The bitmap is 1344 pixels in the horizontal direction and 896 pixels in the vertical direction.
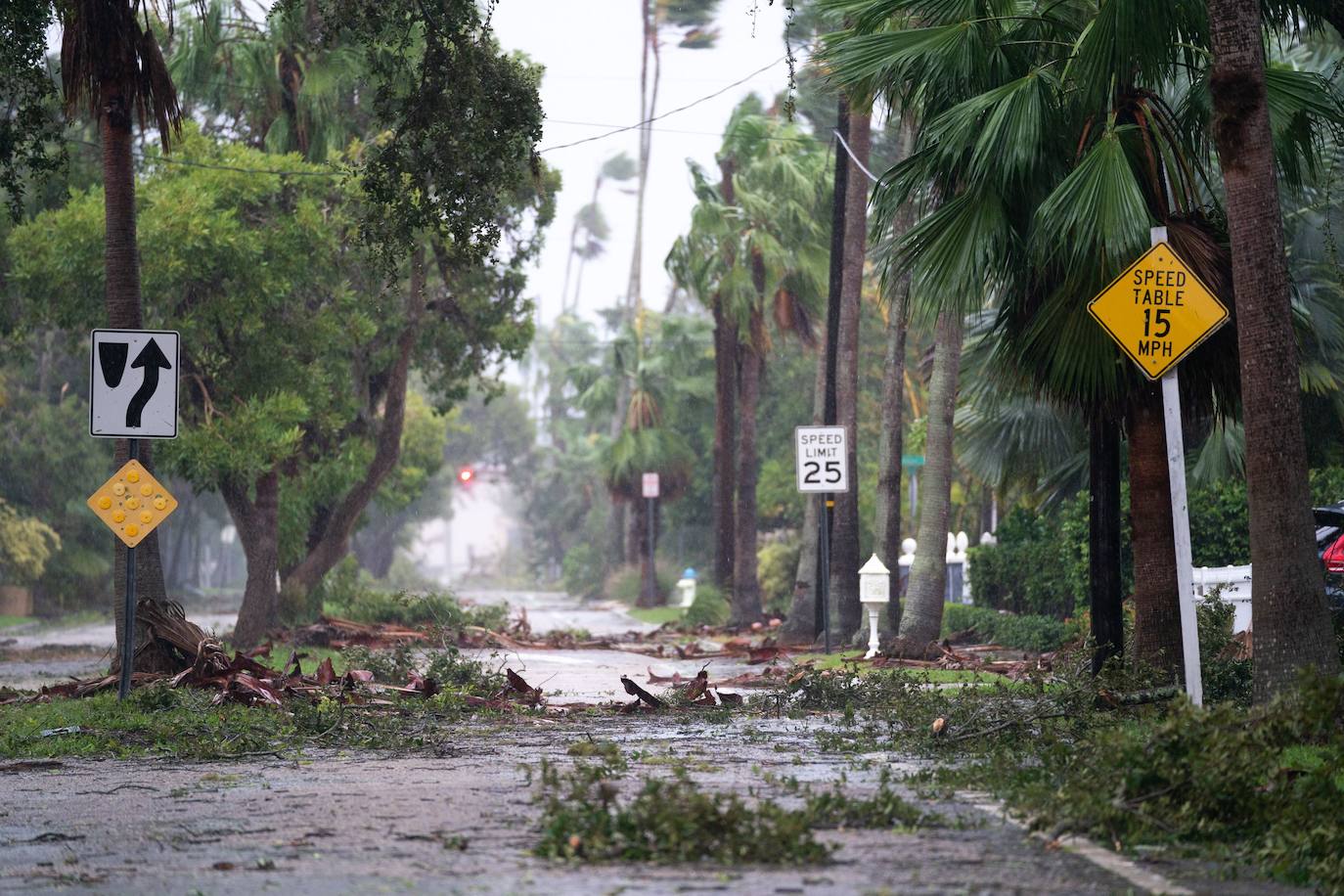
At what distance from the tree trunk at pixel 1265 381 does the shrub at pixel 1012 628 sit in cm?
975

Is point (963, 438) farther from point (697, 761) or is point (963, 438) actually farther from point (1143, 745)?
point (1143, 745)

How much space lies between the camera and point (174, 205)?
86.4 feet

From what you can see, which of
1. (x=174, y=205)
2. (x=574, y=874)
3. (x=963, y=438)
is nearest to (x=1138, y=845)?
(x=574, y=874)

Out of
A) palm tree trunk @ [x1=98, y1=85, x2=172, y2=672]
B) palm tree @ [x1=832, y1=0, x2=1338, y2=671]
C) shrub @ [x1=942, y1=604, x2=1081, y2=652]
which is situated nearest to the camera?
palm tree @ [x1=832, y1=0, x2=1338, y2=671]

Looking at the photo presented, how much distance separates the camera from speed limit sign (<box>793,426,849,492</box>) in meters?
25.6

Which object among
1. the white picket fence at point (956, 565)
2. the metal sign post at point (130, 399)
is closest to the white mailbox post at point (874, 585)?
the white picket fence at point (956, 565)

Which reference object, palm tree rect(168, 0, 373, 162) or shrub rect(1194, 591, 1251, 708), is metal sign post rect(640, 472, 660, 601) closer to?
palm tree rect(168, 0, 373, 162)

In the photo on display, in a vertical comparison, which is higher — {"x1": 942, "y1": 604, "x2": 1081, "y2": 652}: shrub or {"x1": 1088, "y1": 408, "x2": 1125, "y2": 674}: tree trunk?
{"x1": 1088, "y1": 408, "x2": 1125, "y2": 674}: tree trunk

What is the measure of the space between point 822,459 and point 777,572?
63.5 feet

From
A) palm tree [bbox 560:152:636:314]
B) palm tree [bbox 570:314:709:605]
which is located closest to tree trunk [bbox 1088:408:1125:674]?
palm tree [bbox 570:314:709:605]

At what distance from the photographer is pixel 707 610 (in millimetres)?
39125

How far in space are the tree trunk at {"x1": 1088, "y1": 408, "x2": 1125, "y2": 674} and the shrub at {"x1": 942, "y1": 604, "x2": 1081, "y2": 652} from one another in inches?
230

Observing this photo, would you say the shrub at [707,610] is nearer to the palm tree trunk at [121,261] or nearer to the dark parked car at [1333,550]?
the palm tree trunk at [121,261]

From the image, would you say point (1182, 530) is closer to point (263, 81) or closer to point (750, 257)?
point (263, 81)
